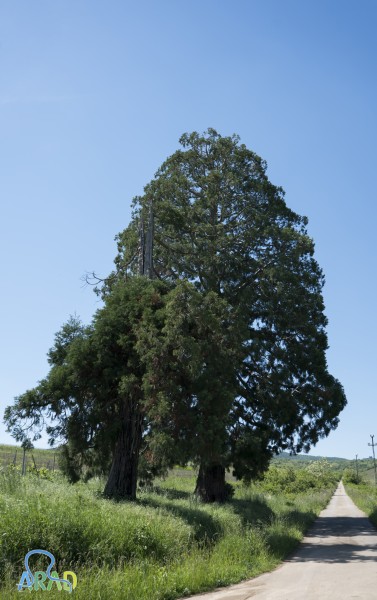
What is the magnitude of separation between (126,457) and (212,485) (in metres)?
7.83

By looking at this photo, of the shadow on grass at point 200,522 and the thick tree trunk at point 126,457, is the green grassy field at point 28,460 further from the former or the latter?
the shadow on grass at point 200,522

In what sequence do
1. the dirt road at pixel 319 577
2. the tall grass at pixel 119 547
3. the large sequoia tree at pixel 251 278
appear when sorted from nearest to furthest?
the tall grass at pixel 119 547 → the dirt road at pixel 319 577 → the large sequoia tree at pixel 251 278

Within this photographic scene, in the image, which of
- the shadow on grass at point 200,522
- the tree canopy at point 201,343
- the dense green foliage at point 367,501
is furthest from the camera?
the dense green foliage at point 367,501

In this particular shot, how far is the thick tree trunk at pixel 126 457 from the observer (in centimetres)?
1689

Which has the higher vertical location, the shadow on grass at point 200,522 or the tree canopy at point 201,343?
the tree canopy at point 201,343

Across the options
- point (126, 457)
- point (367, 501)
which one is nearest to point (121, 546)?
point (126, 457)

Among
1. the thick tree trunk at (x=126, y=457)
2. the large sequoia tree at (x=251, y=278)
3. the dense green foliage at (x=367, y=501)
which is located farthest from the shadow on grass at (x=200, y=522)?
the dense green foliage at (x=367, y=501)

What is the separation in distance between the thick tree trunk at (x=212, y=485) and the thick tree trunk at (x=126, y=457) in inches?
268

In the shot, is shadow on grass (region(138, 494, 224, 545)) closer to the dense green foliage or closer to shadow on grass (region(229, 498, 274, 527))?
shadow on grass (region(229, 498, 274, 527))

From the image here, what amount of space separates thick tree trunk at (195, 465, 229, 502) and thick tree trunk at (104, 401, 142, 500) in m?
6.82

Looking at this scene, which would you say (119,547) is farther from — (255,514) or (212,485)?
(212,485)

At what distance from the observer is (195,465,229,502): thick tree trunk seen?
23.5 m

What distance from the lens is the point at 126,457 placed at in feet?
56.9

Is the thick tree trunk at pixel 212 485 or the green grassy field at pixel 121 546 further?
the thick tree trunk at pixel 212 485
